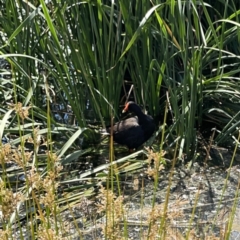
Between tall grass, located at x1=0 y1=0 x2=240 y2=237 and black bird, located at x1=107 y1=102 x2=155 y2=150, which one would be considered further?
black bird, located at x1=107 y1=102 x2=155 y2=150

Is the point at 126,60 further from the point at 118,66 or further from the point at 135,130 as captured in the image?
the point at 135,130

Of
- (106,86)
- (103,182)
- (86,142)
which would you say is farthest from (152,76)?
(103,182)

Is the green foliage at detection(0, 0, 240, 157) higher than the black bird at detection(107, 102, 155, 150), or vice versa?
the green foliage at detection(0, 0, 240, 157)

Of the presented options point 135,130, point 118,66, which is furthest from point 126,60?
point 135,130

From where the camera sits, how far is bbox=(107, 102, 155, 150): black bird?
377 cm

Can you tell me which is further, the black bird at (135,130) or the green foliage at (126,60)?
the black bird at (135,130)

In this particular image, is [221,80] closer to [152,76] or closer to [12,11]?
[152,76]

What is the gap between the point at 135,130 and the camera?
3812 mm

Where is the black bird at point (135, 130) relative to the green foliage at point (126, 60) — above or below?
below

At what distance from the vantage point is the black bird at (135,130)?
12.4 ft

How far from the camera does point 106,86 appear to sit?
144 inches

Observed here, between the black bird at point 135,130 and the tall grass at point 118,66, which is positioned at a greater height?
the tall grass at point 118,66

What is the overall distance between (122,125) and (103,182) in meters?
0.84

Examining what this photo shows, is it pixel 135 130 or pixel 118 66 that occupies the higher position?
pixel 118 66
